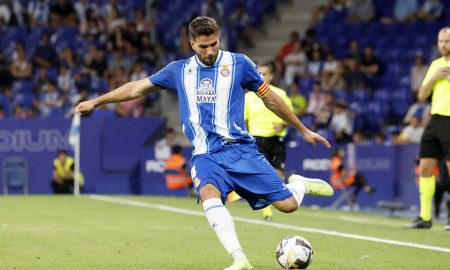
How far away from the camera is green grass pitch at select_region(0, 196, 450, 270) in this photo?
9.70m

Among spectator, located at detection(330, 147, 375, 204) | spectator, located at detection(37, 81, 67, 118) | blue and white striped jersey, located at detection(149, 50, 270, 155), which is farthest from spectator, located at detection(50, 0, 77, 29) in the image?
blue and white striped jersey, located at detection(149, 50, 270, 155)

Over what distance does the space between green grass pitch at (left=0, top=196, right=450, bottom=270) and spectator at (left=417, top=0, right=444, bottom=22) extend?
838 cm

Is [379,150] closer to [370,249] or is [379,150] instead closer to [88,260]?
[370,249]

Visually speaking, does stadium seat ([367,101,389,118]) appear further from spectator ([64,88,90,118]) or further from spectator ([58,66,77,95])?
spectator ([58,66,77,95])

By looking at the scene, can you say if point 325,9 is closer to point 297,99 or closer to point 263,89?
point 297,99

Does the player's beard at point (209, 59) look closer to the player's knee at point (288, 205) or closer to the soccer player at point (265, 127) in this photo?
the player's knee at point (288, 205)

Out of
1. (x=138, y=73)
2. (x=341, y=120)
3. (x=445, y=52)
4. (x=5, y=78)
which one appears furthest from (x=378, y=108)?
(x=445, y=52)

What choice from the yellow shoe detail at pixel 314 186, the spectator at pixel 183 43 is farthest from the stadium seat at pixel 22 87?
the yellow shoe detail at pixel 314 186

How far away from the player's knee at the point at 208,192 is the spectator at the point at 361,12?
57.8 ft

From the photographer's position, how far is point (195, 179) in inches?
345

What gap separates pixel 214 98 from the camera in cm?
880

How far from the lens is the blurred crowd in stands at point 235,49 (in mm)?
22766

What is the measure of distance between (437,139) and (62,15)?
645 inches

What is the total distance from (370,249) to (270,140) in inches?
182
